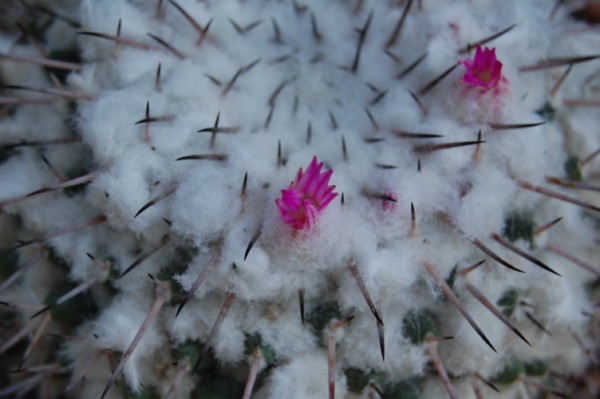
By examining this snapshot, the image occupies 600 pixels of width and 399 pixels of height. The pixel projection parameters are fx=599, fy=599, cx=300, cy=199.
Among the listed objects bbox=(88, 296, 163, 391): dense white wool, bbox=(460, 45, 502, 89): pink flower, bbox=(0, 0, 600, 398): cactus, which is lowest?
bbox=(88, 296, 163, 391): dense white wool

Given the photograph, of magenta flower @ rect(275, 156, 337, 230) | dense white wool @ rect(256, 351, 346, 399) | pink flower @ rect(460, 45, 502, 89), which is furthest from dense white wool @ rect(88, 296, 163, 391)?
pink flower @ rect(460, 45, 502, 89)

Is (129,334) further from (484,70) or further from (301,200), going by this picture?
(484,70)

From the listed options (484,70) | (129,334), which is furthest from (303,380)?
(484,70)

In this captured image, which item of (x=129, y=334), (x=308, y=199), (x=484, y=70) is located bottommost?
(x=129, y=334)

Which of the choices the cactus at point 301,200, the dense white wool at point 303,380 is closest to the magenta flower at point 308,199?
the cactus at point 301,200

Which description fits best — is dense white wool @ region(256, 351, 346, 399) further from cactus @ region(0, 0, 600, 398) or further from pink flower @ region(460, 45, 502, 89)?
pink flower @ region(460, 45, 502, 89)

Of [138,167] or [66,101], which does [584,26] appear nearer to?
[138,167]

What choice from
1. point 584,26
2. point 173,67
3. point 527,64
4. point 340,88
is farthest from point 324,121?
point 584,26

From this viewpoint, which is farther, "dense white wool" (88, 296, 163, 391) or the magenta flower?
"dense white wool" (88, 296, 163, 391)
